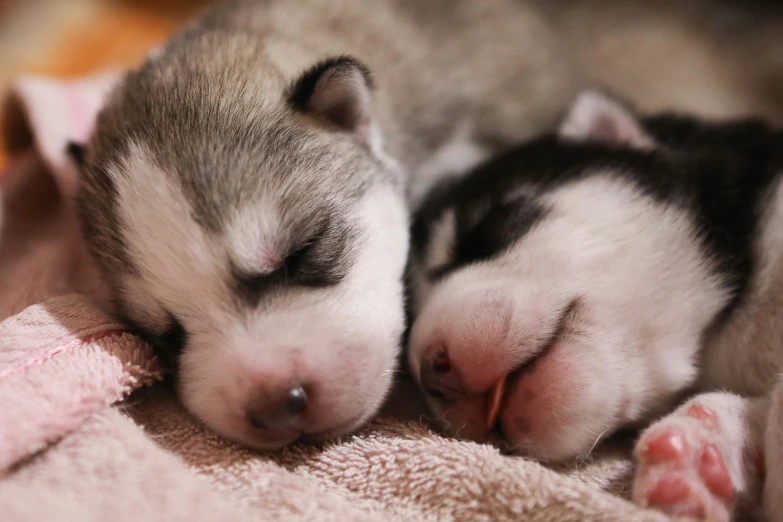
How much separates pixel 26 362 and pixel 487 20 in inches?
81.9

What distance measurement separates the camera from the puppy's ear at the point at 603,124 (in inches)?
77.5

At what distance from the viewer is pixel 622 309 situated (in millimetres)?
1541

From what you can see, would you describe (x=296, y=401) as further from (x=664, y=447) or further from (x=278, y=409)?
(x=664, y=447)

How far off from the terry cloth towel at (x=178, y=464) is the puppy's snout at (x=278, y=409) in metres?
0.10

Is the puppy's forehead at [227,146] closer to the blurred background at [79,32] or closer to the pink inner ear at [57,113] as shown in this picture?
the pink inner ear at [57,113]

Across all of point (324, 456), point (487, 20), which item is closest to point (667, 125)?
point (487, 20)

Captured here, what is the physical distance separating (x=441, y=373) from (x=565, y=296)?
1.06 feet

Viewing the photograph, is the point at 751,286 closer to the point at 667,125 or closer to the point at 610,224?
the point at 610,224

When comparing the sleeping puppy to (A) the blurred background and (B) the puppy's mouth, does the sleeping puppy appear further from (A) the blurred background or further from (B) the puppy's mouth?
(A) the blurred background

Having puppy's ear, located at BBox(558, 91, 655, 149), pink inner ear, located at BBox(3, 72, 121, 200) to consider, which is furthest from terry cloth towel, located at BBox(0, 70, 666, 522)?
puppy's ear, located at BBox(558, 91, 655, 149)

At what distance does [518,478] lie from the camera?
1.30 m

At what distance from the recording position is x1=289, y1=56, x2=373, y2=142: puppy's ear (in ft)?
5.65

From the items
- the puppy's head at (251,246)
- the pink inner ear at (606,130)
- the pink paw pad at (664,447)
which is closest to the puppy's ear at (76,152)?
the puppy's head at (251,246)

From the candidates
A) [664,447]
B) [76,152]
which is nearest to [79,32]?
[76,152]
